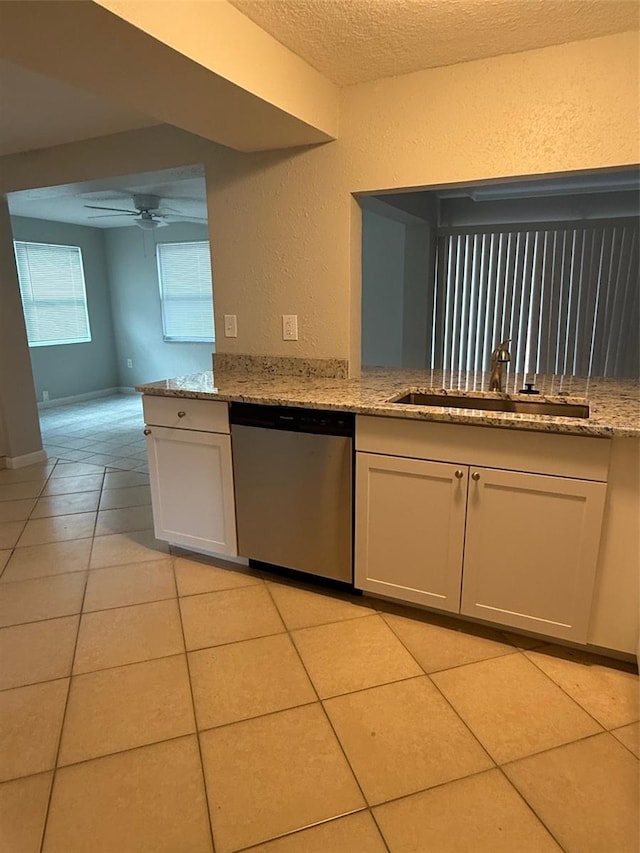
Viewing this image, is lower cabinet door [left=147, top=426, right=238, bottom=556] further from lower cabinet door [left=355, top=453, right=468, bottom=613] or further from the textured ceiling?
the textured ceiling

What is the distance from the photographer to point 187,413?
239cm

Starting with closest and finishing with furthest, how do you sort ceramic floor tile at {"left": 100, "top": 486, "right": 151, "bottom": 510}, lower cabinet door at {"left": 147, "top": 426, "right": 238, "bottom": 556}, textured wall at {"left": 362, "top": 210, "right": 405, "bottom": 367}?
lower cabinet door at {"left": 147, "top": 426, "right": 238, "bottom": 556} → ceramic floor tile at {"left": 100, "top": 486, "right": 151, "bottom": 510} → textured wall at {"left": 362, "top": 210, "right": 405, "bottom": 367}

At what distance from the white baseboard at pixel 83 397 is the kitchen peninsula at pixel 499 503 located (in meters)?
5.11

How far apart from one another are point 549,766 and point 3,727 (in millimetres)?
1646

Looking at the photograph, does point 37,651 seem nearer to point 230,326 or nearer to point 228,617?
point 228,617

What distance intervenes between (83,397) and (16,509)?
4.14 metres

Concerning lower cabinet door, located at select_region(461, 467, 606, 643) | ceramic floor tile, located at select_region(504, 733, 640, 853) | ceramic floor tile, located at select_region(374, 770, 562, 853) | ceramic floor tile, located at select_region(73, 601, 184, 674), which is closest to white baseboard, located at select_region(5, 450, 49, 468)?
ceramic floor tile, located at select_region(73, 601, 184, 674)

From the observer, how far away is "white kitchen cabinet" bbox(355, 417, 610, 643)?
174cm

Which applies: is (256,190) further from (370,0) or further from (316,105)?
(370,0)

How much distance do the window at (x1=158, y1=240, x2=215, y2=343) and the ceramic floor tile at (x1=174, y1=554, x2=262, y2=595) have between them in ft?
15.2

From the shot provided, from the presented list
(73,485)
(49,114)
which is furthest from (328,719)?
(49,114)

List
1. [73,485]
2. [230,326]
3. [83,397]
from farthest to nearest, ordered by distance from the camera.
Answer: [83,397] → [73,485] → [230,326]

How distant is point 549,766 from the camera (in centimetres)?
146

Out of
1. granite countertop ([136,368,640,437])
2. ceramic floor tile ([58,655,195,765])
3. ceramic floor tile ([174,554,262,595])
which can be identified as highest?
granite countertop ([136,368,640,437])
